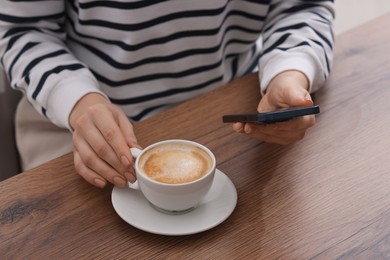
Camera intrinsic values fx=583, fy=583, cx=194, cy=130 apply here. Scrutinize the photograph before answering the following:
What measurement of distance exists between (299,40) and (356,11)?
5.01 ft

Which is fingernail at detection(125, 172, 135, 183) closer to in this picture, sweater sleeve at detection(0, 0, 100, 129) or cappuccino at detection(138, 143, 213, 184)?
cappuccino at detection(138, 143, 213, 184)

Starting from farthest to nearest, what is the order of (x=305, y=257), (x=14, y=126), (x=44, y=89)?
(x=14, y=126) → (x=44, y=89) → (x=305, y=257)

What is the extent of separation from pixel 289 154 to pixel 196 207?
0.59ft

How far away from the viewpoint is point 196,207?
742 millimetres

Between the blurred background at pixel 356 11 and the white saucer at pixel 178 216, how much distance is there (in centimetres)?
169

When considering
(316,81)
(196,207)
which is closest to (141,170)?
(196,207)

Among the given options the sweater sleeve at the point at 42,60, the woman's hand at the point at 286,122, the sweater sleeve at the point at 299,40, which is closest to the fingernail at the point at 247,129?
the woman's hand at the point at 286,122

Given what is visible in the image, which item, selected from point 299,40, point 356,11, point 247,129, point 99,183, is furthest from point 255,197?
point 356,11

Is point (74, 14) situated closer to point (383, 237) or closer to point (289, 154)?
point (289, 154)

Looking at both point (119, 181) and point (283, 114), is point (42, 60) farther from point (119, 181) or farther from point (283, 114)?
point (283, 114)

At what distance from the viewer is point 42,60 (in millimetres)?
953

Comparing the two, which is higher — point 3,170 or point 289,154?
point 289,154

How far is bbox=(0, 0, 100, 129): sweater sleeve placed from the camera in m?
0.91

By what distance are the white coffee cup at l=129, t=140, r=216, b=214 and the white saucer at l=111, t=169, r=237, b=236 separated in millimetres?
11
